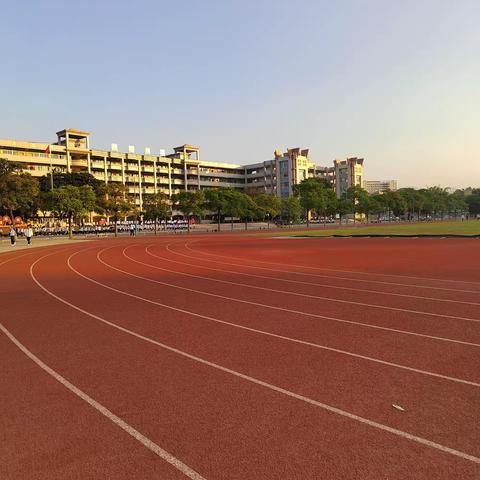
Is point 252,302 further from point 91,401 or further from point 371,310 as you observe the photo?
point 91,401

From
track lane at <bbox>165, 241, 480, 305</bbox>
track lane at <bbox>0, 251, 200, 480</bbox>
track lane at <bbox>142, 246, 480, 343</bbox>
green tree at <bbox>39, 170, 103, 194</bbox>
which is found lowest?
track lane at <bbox>165, 241, 480, 305</bbox>

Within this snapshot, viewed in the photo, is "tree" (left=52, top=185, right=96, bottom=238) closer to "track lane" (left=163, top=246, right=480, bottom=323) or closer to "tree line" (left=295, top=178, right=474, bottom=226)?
"track lane" (left=163, top=246, right=480, bottom=323)

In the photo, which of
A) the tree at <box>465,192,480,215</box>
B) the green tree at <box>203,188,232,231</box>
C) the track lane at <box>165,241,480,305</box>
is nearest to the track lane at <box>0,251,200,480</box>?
the track lane at <box>165,241,480,305</box>

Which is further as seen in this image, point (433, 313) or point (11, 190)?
point (11, 190)

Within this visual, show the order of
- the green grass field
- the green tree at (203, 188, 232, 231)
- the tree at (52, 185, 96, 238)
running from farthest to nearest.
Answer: the green tree at (203, 188, 232, 231), the tree at (52, 185, 96, 238), the green grass field

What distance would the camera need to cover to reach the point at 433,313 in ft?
28.3

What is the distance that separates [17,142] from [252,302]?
82.5 m

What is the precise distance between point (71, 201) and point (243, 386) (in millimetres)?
50464

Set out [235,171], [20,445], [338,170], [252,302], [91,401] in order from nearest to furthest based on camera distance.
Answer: [20,445], [91,401], [252,302], [235,171], [338,170]

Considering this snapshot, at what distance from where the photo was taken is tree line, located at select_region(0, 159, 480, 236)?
48000mm

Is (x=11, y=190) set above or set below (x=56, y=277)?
above

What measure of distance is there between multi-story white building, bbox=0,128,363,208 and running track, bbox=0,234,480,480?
7003 cm

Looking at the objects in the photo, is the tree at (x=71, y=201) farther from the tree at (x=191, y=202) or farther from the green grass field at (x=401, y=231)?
the green grass field at (x=401, y=231)

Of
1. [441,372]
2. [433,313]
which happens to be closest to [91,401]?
[441,372]
